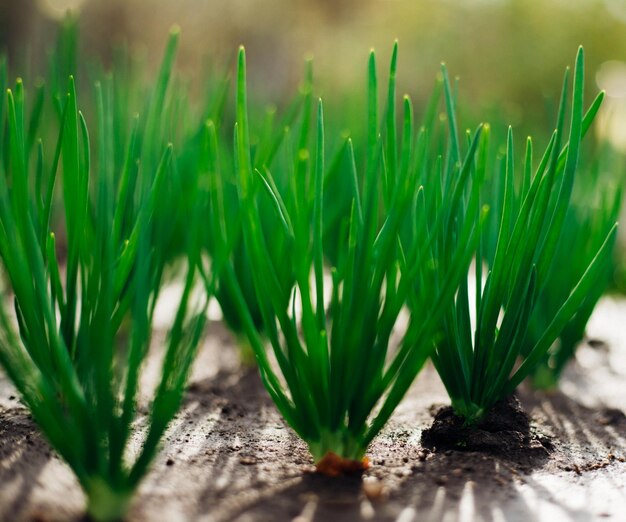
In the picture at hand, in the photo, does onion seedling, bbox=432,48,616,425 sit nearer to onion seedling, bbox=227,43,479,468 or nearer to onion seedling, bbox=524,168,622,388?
onion seedling, bbox=227,43,479,468

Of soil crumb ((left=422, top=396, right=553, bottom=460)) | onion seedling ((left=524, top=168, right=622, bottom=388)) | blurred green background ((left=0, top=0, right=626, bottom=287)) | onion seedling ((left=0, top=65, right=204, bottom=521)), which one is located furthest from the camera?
blurred green background ((left=0, top=0, right=626, bottom=287))

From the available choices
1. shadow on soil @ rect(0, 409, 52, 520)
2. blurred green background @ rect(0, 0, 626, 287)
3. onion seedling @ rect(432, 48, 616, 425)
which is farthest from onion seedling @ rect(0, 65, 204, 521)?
blurred green background @ rect(0, 0, 626, 287)

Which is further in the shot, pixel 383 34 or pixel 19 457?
pixel 383 34

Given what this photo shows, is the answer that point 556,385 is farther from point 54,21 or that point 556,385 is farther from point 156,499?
point 54,21

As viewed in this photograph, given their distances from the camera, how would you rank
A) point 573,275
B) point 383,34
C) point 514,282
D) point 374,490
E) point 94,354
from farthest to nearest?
point 383,34 < point 573,275 < point 514,282 < point 374,490 < point 94,354

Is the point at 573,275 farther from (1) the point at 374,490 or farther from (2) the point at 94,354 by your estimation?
(2) the point at 94,354

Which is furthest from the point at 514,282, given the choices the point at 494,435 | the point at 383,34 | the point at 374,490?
the point at 383,34

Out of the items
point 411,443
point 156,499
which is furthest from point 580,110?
point 156,499
